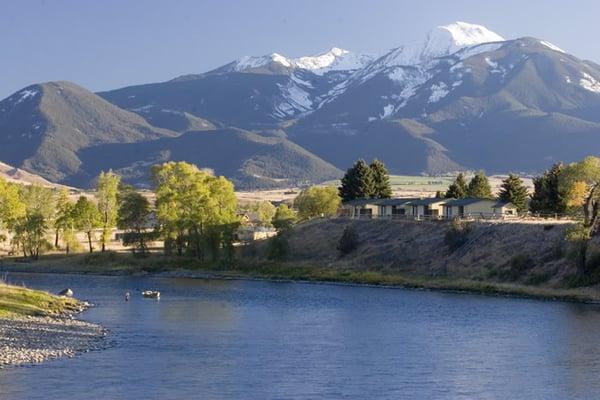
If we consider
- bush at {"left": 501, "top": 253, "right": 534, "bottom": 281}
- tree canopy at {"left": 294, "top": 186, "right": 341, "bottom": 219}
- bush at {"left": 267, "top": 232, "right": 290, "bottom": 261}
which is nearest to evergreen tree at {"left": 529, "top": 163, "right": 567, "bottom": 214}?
bush at {"left": 501, "top": 253, "right": 534, "bottom": 281}

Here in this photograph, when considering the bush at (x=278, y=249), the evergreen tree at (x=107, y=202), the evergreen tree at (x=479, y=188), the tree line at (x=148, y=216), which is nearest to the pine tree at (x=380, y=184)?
the evergreen tree at (x=479, y=188)

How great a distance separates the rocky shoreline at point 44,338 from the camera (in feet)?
180

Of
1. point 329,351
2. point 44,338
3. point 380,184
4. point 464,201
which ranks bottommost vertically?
point 329,351

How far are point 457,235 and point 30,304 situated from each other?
62.6 meters

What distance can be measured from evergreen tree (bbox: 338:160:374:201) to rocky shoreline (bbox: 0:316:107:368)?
315 feet

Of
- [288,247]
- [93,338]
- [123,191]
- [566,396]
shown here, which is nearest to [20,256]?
[123,191]

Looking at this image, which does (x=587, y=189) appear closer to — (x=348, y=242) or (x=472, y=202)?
(x=472, y=202)

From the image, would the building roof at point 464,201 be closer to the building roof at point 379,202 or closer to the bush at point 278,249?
the building roof at point 379,202

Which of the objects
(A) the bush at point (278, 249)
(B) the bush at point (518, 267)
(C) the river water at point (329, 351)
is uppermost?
(A) the bush at point (278, 249)

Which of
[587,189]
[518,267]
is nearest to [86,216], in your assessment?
[518,267]

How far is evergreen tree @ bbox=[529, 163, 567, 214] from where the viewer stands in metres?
133

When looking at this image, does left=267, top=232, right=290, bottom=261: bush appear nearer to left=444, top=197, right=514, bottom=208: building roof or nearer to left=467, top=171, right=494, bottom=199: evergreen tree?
left=444, top=197, right=514, bottom=208: building roof

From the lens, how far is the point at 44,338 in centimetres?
6225

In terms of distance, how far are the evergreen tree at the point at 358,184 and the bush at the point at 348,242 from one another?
26166 millimetres
